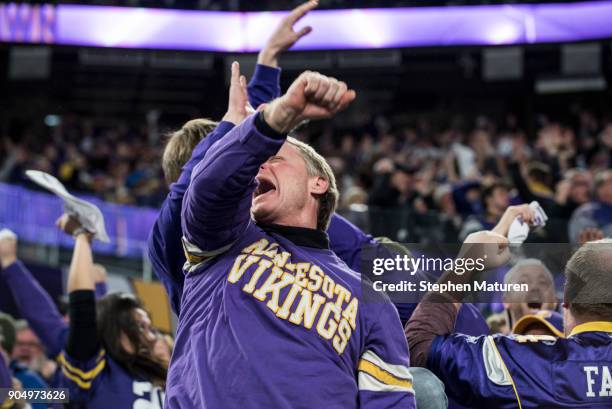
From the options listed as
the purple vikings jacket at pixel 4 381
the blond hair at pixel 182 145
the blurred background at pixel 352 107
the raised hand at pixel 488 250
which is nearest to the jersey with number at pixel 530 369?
the raised hand at pixel 488 250

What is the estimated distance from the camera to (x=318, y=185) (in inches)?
103

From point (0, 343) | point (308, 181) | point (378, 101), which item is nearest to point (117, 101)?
point (378, 101)

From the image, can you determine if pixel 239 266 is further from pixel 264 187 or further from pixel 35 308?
pixel 35 308

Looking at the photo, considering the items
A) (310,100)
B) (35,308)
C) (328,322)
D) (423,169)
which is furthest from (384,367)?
(423,169)

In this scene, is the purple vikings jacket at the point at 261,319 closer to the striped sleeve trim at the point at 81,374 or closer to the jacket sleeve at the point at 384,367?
the jacket sleeve at the point at 384,367

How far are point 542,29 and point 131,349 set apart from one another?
1137cm

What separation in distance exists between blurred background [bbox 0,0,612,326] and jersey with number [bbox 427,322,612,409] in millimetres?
5761

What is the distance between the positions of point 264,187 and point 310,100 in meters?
0.47

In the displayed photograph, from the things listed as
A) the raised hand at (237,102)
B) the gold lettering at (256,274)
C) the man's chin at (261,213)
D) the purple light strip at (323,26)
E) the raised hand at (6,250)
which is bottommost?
the raised hand at (6,250)

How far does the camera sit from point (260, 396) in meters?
2.27

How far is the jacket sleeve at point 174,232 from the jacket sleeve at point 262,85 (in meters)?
0.61

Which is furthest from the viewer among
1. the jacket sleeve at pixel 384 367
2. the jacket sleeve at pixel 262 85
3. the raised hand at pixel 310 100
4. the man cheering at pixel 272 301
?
the jacket sleeve at pixel 262 85

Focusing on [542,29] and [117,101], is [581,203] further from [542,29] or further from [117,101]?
[117,101]

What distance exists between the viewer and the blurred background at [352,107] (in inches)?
400
